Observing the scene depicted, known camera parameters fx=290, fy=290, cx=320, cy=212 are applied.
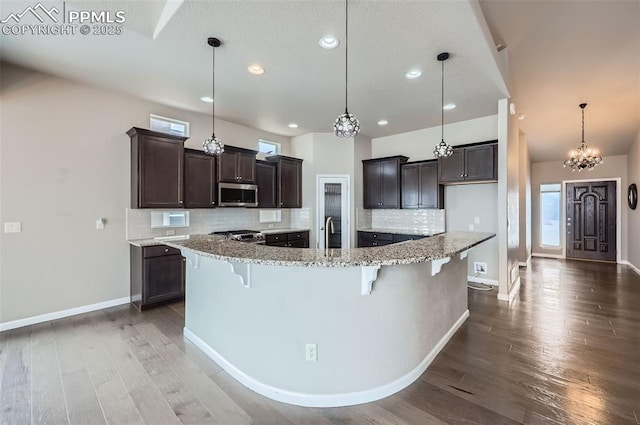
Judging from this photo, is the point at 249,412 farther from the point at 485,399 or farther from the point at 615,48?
the point at 615,48

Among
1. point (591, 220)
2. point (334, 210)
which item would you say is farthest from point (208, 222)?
point (591, 220)

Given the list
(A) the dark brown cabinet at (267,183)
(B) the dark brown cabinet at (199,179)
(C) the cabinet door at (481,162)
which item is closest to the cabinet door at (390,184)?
(C) the cabinet door at (481,162)

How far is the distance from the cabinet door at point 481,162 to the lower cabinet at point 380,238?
1.37 meters

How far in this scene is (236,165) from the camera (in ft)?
16.4

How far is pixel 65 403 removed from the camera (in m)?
2.04

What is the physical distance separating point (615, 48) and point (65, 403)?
20.7 feet

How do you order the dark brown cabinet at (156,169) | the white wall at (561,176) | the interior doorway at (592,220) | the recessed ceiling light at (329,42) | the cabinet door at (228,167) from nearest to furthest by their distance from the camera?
the recessed ceiling light at (329,42) < the dark brown cabinet at (156,169) < the cabinet door at (228,167) < the white wall at (561,176) < the interior doorway at (592,220)

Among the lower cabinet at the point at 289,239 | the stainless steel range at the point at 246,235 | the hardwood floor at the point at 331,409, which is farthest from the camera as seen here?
the lower cabinet at the point at 289,239

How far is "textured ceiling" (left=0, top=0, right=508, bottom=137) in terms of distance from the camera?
2342 millimetres

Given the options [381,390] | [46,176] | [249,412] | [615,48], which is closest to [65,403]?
[249,412]

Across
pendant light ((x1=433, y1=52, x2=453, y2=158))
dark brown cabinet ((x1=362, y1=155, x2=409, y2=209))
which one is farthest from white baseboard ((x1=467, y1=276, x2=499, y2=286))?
pendant light ((x1=433, y1=52, x2=453, y2=158))

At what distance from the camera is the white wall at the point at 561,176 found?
7.32 meters

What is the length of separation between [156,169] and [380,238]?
3.99 m

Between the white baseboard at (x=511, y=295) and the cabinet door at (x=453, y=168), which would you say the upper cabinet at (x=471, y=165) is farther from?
the white baseboard at (x=511, y=295)
